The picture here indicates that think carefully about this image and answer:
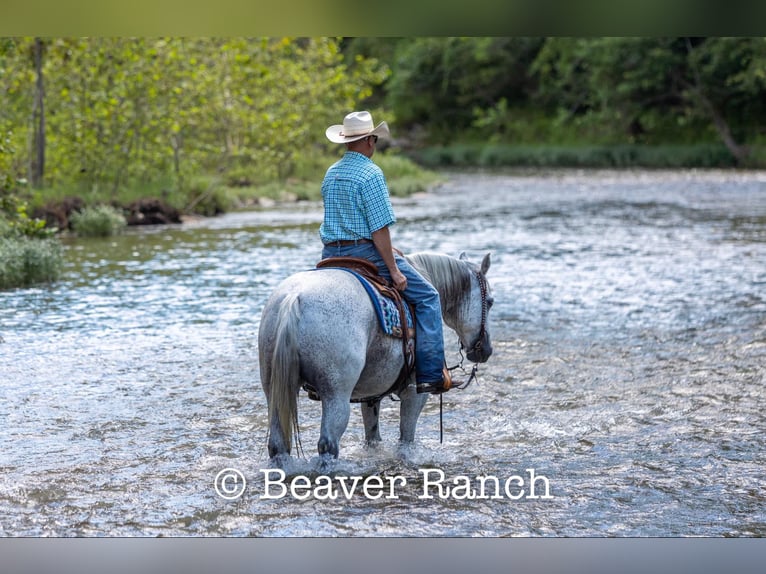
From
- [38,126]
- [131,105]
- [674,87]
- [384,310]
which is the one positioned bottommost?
[384,310]

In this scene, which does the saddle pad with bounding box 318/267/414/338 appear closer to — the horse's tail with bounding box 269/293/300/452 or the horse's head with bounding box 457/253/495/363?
the horse's tail with bounding box 269/293/300/452

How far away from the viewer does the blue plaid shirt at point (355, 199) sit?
16.6 feet

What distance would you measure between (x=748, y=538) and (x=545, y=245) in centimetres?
1188

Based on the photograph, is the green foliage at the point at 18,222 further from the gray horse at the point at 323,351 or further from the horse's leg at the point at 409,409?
the gray horse at the point at 323,351

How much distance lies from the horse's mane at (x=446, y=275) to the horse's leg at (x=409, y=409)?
53cm

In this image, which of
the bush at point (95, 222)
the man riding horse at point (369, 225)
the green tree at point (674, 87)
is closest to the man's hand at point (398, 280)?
the man riding horse at point (369, 225)

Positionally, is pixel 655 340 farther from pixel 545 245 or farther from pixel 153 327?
pixel 545 245

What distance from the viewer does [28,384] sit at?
7.72m

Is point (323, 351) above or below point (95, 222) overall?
above

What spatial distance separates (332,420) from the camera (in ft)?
16.3

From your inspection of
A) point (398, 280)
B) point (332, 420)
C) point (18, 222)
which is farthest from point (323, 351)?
point (18, 222)

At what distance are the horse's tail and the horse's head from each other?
1.35m

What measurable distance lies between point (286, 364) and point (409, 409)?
114 cm

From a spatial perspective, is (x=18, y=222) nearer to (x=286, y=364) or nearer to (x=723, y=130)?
(x=286, y=364)
